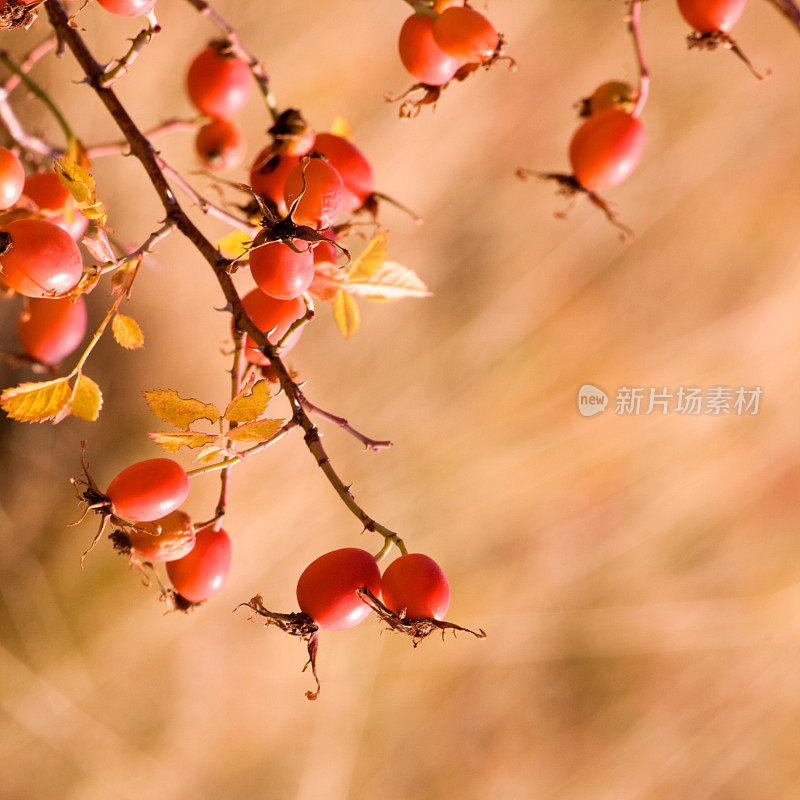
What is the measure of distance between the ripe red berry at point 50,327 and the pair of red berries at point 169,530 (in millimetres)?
197

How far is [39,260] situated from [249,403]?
12 cm

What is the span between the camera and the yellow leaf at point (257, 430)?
0.31m

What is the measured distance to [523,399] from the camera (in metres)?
0.85

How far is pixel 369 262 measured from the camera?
1.25 feet

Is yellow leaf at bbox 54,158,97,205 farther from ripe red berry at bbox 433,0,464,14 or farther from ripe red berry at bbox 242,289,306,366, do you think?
ripe red berry at bbox 433,0,464,14

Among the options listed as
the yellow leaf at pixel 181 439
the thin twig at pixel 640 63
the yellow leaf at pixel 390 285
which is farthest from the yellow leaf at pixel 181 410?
the thin twig at pixel 640 63

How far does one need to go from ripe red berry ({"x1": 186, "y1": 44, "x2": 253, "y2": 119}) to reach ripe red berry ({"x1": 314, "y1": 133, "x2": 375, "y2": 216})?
118 millimetres

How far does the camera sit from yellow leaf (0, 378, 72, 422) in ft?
1.11

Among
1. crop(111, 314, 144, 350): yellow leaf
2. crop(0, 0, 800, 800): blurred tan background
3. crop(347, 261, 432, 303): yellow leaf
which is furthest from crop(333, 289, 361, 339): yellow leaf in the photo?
crop(0, 0, 800, 800): blurred tan background

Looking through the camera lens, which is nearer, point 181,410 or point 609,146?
point 181,410

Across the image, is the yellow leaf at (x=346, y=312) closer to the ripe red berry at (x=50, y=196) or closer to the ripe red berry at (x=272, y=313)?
the ripe red berry at (x=272, y=313)

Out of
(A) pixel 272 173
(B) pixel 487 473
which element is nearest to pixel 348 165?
(A) pixel 272 173

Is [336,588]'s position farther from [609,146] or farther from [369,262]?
[609,146]

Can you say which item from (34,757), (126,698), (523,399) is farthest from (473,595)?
(34,757)
